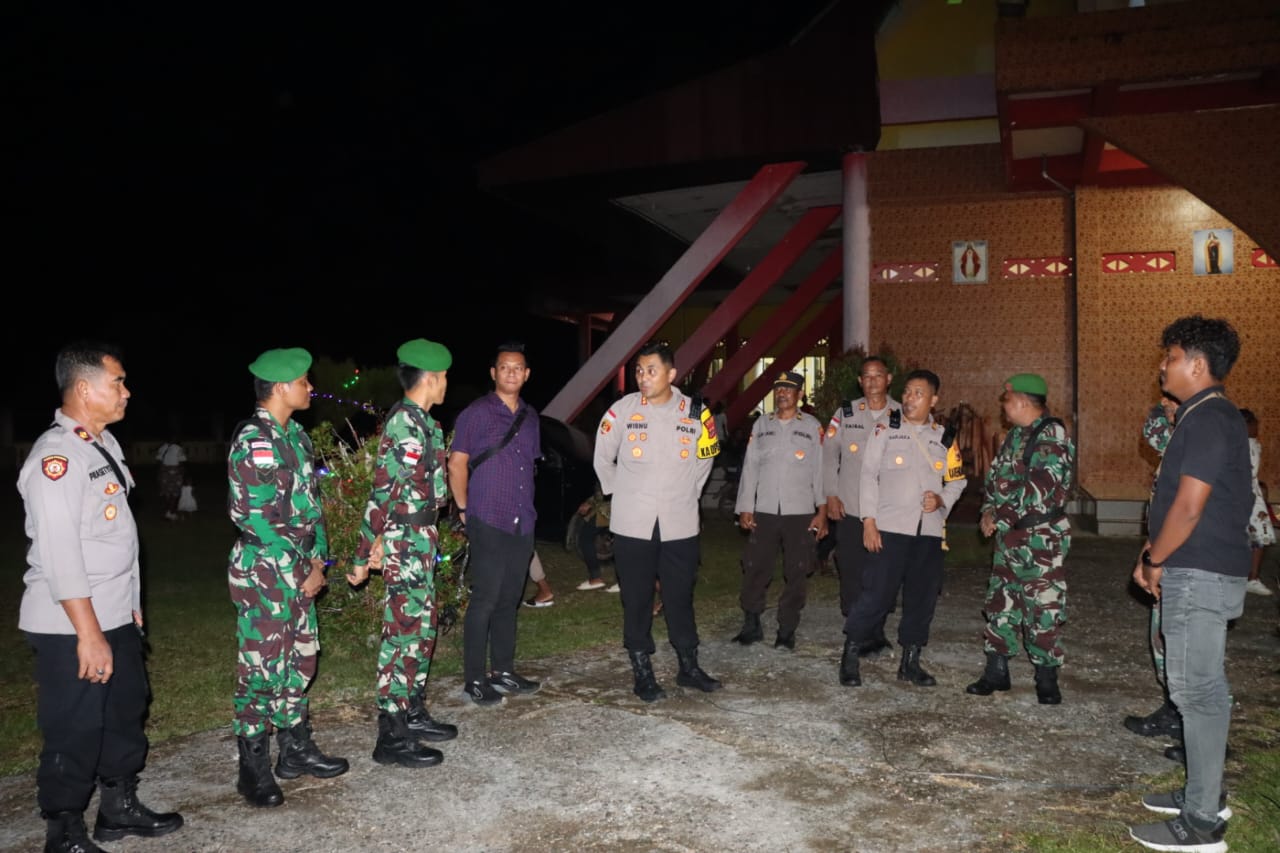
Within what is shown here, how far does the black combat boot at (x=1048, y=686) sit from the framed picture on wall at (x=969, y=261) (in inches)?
440

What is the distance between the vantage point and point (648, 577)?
17.2ft

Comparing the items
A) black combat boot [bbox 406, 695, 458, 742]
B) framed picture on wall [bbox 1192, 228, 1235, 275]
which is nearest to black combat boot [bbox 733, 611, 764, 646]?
black combat boot [bbox 406, 695, 458, 742]

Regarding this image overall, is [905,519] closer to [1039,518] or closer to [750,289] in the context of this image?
[1039,518]

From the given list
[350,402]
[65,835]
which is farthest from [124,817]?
[350,402]

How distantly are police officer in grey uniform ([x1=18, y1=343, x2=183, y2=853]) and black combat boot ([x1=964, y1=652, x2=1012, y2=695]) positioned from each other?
13.3 ft

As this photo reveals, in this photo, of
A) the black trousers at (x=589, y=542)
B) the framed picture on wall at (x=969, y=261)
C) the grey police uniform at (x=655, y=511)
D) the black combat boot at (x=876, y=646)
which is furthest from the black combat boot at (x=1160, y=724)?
the framed picture on wall at (x=969, y=261)

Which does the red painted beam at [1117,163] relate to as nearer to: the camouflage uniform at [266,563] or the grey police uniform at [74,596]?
the camouflage uniform at [266,563]

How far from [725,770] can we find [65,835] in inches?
101

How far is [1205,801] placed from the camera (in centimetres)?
344

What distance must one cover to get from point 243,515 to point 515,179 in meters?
13.5

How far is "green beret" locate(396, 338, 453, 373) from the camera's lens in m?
4.44

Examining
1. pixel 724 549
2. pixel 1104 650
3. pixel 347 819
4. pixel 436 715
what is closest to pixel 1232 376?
pixel 724 549

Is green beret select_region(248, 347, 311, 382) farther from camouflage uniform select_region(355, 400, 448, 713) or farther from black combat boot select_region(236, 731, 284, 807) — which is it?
black combat boot select_region(236, 731, 284, 807)

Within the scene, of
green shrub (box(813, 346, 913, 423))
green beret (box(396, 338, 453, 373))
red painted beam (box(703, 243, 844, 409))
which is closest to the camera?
green beret (box(396, 338, 453, 373))
